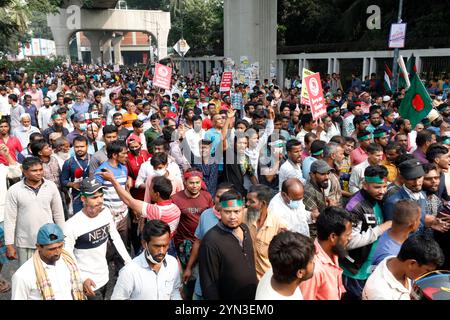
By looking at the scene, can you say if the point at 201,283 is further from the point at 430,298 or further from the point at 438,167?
the point at 438,167

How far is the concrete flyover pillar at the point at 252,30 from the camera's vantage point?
23078 mm

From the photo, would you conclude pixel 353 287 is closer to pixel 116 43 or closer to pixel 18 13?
pixel 18 13

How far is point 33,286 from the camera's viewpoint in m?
2.99

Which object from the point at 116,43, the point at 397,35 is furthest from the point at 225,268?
the point at 116,43

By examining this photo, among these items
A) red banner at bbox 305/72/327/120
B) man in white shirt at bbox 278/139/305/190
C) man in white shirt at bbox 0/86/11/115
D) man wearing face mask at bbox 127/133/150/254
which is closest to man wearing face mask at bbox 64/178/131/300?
man wearing face mask at bbox 127/133/150/254

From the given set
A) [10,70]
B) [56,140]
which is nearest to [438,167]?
[56,140]

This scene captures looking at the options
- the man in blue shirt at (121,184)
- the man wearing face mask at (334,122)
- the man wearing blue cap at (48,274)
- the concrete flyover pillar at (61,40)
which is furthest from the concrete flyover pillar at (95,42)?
the man wearing blue cap at (48,274)

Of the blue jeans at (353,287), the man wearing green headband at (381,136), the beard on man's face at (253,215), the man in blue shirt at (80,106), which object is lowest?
the blue jeans at (353,287)

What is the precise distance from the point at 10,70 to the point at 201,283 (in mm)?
35973

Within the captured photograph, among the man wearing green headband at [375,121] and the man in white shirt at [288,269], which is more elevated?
the man wearing green headband at [375,121]

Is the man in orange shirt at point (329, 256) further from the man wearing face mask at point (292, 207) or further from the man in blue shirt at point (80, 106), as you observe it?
the man in blue shirt at point (80, 106)

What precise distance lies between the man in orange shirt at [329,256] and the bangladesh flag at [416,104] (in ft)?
16.4

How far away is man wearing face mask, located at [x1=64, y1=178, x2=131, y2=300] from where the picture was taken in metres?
3.84

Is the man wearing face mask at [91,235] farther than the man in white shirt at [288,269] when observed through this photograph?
Yes
